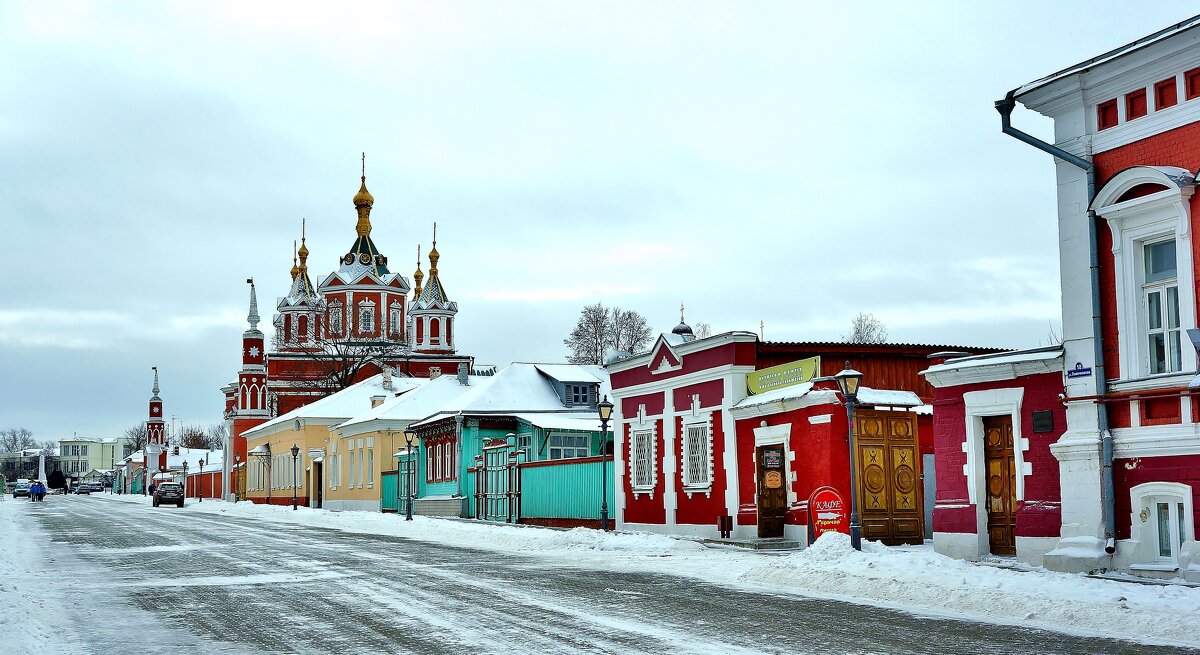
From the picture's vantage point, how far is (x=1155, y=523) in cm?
1484

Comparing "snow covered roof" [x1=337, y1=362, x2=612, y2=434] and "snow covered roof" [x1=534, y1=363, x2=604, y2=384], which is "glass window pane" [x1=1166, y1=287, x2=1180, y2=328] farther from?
"snow covered roof" [x1=534, y1=363, x2=604, y2=384]

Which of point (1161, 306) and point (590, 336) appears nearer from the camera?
point (1161, 306)

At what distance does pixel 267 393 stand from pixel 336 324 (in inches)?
279

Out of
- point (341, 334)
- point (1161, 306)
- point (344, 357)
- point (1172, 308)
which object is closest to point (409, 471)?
point (1161, 306)

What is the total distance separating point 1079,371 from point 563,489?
1869 centimetres

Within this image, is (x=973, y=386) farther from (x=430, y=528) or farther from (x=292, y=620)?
(x=430, y=528)

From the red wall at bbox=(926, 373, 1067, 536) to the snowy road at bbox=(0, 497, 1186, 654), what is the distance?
4585 mm

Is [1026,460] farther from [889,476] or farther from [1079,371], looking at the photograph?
[889,476]

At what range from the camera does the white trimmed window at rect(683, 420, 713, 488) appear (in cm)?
2608

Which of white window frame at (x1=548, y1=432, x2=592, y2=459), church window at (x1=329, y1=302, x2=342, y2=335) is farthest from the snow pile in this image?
church window at (x1=329, y1=302, x2=342, y2=335)

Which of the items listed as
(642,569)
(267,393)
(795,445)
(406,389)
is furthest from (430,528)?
(267,393)

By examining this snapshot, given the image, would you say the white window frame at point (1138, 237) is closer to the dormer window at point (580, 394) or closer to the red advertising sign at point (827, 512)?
the red advertising sign at point (827, 512)

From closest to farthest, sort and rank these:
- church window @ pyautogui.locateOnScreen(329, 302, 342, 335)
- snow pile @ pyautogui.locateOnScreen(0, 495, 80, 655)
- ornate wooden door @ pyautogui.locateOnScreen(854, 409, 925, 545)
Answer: snow pile @ pyautogui.locateOnScreen(0, 495, 80, 655) → ornate wooden door @ pyautogui.locateOnScreen(854, 409, 925, 545) → church window @ pyautogui.locateOnScreen(329, 302, 342, 335)

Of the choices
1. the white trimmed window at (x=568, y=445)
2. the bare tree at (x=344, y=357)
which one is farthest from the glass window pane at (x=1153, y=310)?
the bare tree at (x=344, y=357)
